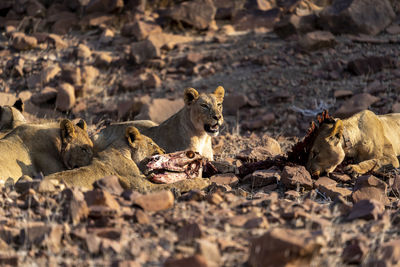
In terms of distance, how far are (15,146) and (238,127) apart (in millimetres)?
6560

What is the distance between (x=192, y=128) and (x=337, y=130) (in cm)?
232

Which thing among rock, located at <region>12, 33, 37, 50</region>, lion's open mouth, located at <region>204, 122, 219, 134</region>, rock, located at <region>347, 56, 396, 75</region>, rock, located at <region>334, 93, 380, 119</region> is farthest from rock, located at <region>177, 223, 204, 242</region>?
rock, located at <region>12, 33, 37, 50</region>

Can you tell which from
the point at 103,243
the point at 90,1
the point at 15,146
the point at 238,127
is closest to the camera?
the point at 103,243

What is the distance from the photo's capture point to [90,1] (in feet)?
68.3

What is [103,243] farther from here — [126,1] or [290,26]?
[126,1]

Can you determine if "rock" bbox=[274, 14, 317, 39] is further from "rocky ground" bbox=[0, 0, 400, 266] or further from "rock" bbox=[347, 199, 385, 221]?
"rock" bbox=[347, 199, 385, 221]

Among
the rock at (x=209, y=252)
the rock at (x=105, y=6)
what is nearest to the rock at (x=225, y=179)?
the rock at (x=209, y=252)

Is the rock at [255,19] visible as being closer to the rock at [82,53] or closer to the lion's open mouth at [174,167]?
the rock at [82,53]

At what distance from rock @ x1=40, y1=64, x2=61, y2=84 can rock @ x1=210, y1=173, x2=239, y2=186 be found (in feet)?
34.2

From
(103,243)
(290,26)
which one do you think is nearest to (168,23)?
(290,26)

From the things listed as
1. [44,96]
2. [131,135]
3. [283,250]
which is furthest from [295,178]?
[44,96]

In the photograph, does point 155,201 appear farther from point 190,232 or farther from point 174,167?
point 174,167

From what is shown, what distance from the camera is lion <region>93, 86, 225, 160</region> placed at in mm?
9312

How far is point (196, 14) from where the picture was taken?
19.7 m
